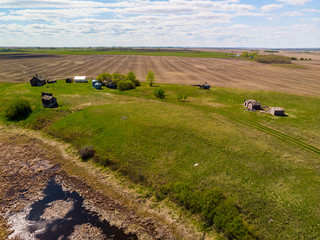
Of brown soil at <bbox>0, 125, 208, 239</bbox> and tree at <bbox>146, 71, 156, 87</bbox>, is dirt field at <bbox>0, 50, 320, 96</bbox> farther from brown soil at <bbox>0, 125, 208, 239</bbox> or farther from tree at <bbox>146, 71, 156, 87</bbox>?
brown soil at <bbox>0, 125, 208, 239</bbox>

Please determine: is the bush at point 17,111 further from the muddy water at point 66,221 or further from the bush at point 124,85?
the bush at point 124,85

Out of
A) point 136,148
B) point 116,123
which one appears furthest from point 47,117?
point 136,148

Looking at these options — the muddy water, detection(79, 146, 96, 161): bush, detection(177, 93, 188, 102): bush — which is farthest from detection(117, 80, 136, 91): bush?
the muddy water

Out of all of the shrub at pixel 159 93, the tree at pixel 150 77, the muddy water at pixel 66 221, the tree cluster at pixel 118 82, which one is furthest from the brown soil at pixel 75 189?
the tree at pixel 150 77

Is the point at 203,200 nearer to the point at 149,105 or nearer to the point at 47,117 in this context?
the point at 149,105

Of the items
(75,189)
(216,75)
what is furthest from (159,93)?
(216,75)

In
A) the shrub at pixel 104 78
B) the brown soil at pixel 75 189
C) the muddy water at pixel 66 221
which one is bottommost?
the muddy water at pixel 66 221

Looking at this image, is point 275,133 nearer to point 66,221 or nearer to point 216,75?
point 66,221
